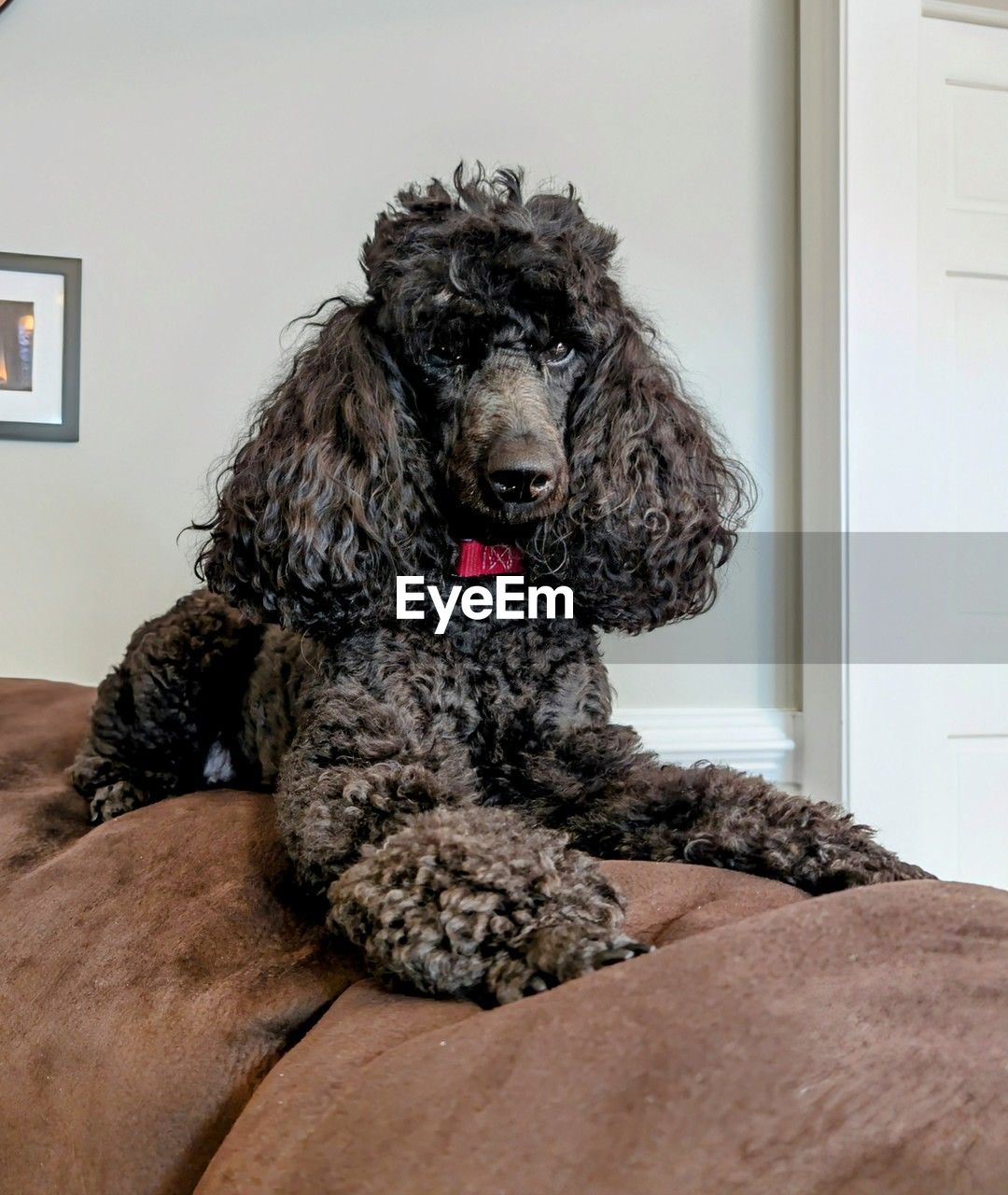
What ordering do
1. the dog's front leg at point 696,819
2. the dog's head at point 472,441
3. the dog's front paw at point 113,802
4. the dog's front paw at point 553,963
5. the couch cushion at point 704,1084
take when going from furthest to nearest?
1. the dog's front paw at point 113,802
2. the dog's head at point 472,441
3. the dog's front leg at point 696,819
4. the dog's front paw at point 553,963
5. the couch cushion at point 704,1084

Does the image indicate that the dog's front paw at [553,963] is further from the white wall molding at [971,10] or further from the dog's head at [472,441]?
the white wall molding at [971,10]

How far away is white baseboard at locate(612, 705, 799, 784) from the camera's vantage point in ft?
6.61

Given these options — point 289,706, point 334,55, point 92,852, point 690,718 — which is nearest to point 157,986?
point 92,852

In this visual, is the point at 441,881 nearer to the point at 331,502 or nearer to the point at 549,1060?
the point at 549,1060

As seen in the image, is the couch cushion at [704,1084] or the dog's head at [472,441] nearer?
the couch cushion at [704,1084]

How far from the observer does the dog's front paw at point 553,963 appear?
1.97 ft

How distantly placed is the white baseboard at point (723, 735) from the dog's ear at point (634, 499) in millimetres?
918

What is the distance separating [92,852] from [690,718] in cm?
136

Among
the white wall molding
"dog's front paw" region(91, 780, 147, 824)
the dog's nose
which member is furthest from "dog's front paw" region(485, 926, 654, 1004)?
the white wall molding

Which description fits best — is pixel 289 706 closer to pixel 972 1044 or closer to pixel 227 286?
pixel 972 1044

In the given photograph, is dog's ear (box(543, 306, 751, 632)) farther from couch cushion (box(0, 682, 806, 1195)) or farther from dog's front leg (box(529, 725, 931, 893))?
couch cushion (box(0, 682, 806, 1195))

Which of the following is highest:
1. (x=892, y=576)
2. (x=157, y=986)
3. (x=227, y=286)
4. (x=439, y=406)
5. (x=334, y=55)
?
(x=334, y=55)

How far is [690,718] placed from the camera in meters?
2.04

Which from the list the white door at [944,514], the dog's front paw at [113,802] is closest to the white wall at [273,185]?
the white door at [944,514]
